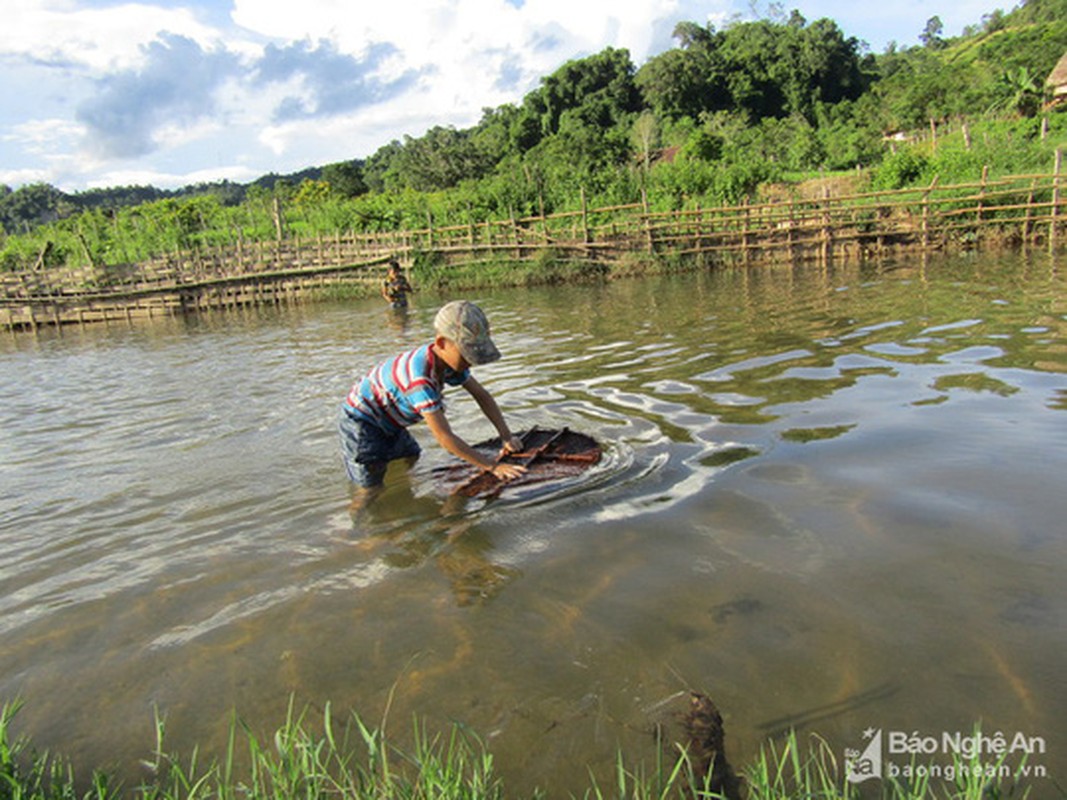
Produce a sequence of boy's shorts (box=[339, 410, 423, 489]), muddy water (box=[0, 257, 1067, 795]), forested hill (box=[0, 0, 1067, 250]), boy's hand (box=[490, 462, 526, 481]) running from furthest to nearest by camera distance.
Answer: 1. forested hill (box=[0, 0, 1067, 250])
2. boy's shorts (box=[339, 410, 423, 489])
3. boy's hand (box=[490, 462, 526, 481])
4. muddy water (box=[0, 257, 1067, 795])

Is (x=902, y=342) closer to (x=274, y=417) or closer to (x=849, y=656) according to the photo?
(x=849, y=656)

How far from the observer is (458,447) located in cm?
349

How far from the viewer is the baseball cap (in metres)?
3.26

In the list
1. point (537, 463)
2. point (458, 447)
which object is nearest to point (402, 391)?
point (458, 447)

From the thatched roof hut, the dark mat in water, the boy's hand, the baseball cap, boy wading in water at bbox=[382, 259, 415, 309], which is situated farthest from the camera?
the thatched roof hut

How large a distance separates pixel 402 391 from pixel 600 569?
1.46 m

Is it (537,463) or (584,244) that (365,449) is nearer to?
(537,463)

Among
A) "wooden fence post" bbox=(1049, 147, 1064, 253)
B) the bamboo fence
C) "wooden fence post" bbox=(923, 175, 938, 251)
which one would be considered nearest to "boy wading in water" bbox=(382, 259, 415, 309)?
the bamboo fence

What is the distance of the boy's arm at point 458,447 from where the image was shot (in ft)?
11.1

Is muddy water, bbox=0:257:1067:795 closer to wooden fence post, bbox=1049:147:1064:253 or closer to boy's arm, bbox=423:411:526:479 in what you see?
boy's arm, bbox=423:411:526:479

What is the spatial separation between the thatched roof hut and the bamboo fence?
2333 cm

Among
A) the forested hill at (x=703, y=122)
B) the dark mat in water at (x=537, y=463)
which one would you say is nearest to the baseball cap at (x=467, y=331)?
the dark mat in water at (x=537, y=463)

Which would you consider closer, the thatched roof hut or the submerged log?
the submerged log

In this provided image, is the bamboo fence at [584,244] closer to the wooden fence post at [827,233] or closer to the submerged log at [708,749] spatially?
the wooden fence post at [827,233]
